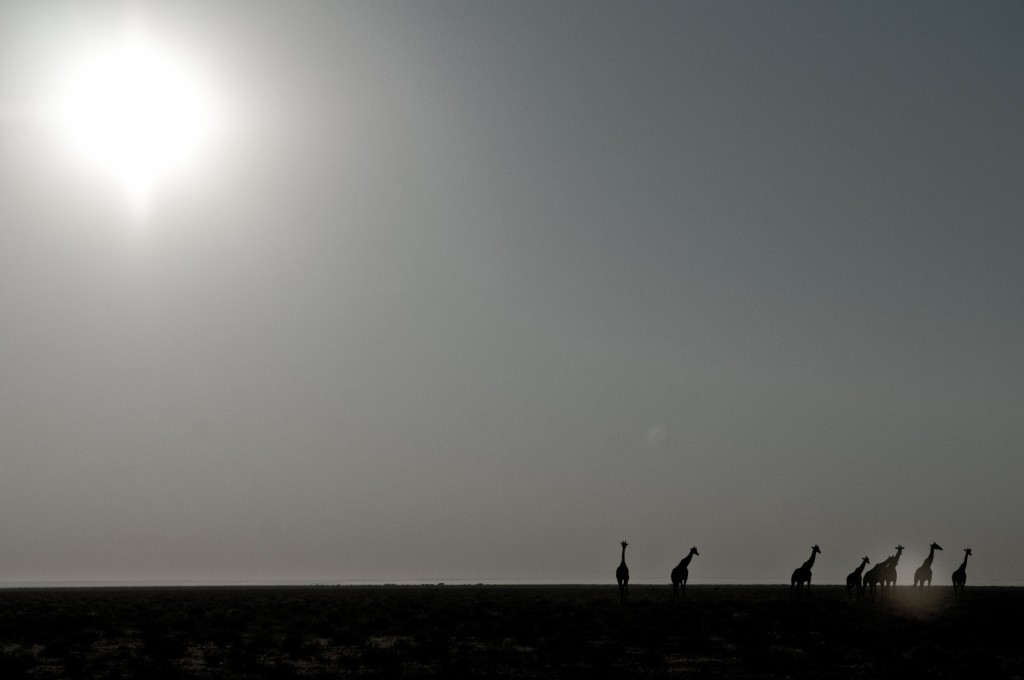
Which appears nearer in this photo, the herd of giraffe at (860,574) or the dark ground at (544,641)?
the dark ground at (544,641)

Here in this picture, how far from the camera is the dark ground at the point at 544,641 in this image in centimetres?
2636

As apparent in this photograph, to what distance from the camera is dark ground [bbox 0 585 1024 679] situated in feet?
86.5

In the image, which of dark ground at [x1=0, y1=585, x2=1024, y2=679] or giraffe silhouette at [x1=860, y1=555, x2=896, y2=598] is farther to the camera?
giraffe silhouette at [x1=860, y1=555, x2=896, y2=598]

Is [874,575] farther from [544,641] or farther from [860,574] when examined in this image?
[544,641]

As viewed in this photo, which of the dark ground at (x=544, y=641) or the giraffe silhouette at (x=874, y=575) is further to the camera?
the giraffe silhouette at (x=874, y=575)

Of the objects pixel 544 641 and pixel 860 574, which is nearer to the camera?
pixel 544 641

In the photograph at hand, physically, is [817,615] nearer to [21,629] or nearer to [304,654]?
[304,654]

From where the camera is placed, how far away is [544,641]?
31328mm

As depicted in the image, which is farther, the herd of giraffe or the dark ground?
the herd of giraffe

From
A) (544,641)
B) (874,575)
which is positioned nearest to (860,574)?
(874,575)

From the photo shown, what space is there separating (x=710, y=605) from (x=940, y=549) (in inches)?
608

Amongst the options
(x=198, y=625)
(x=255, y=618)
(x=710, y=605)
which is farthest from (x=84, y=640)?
(x=710, y=605)

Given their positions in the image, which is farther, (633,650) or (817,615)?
(817,615)

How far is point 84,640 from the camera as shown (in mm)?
34312
